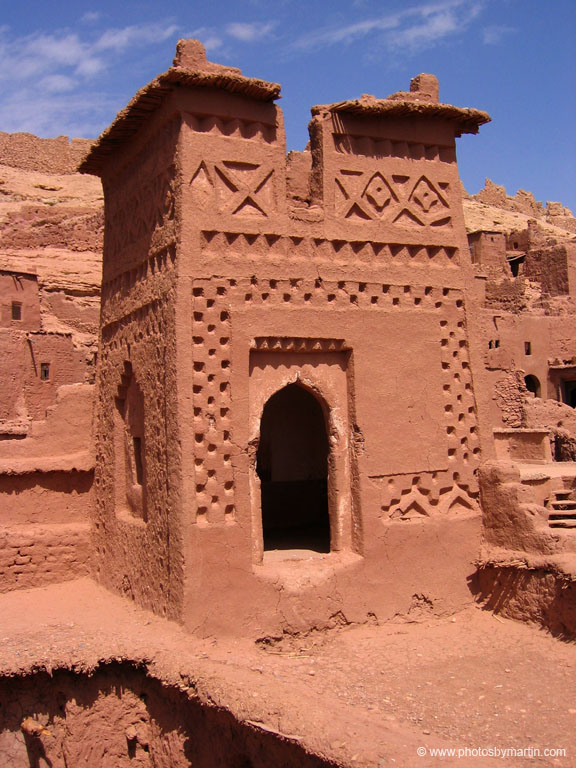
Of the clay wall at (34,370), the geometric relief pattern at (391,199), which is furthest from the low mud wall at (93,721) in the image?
the clay wall at (34,370)

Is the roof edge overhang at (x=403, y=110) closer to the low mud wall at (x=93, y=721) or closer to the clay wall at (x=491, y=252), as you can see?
the low mud wall at (x=93, y=721)

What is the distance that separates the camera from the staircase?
394 inches

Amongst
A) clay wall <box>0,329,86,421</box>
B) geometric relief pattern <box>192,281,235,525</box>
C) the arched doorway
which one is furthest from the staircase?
clay wall <box>0,329,86,421</box>

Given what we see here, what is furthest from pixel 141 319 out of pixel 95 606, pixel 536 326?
pixel 536 326

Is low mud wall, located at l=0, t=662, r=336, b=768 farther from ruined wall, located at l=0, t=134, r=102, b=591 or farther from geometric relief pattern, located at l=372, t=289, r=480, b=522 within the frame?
geometric relief pattern, located at l=372, t=289, r=480, b=522

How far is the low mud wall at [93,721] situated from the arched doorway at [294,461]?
5098mm

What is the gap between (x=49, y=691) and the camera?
304 inches

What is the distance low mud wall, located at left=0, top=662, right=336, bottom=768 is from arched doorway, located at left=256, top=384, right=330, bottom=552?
5098 millimetres

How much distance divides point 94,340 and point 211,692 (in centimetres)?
1893

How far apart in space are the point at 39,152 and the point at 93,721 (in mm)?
47223

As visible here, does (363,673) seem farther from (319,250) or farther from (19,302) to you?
(19,302)

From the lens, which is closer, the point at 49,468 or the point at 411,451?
the point at 411,451

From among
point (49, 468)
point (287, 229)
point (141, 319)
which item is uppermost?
point (287, 229)

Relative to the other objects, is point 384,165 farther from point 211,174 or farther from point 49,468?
point 49,468
